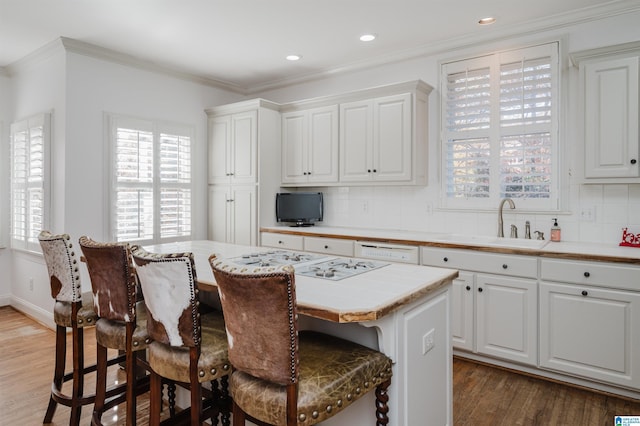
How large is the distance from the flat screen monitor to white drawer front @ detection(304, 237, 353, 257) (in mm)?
531

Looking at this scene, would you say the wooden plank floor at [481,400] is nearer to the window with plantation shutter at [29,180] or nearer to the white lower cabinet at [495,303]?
the white lower cabinet at [495,303]

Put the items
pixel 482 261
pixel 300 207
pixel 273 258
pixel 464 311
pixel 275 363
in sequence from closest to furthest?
1. pixel 275 363
2. pixel 273 258
3. pixel 482 261
4. pixel 464 311
5. pixel 300 207

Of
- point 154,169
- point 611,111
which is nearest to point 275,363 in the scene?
point 611,111

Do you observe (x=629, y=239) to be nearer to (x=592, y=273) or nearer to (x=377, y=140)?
(x=592, y=273)

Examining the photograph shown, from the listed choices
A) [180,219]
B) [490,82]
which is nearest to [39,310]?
[180,219]

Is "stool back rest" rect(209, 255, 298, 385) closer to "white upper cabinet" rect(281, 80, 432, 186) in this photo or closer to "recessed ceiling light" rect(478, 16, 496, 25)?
"white upper cabinet" rect(281, 80, 432, 186)

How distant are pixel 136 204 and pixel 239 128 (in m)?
1.42

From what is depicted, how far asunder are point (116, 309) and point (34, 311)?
3.21 metres

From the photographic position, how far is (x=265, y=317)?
1.32 m

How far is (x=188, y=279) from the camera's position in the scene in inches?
63.0

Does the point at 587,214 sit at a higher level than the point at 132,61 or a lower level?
lower

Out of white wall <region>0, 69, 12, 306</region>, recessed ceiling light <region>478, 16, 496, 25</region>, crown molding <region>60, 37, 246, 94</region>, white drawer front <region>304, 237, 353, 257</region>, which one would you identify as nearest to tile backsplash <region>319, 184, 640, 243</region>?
white drawer front <region>304, 237, 353, 257</region>

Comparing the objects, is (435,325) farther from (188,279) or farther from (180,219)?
(180,219)

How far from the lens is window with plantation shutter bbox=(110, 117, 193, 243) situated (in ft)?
13.6
